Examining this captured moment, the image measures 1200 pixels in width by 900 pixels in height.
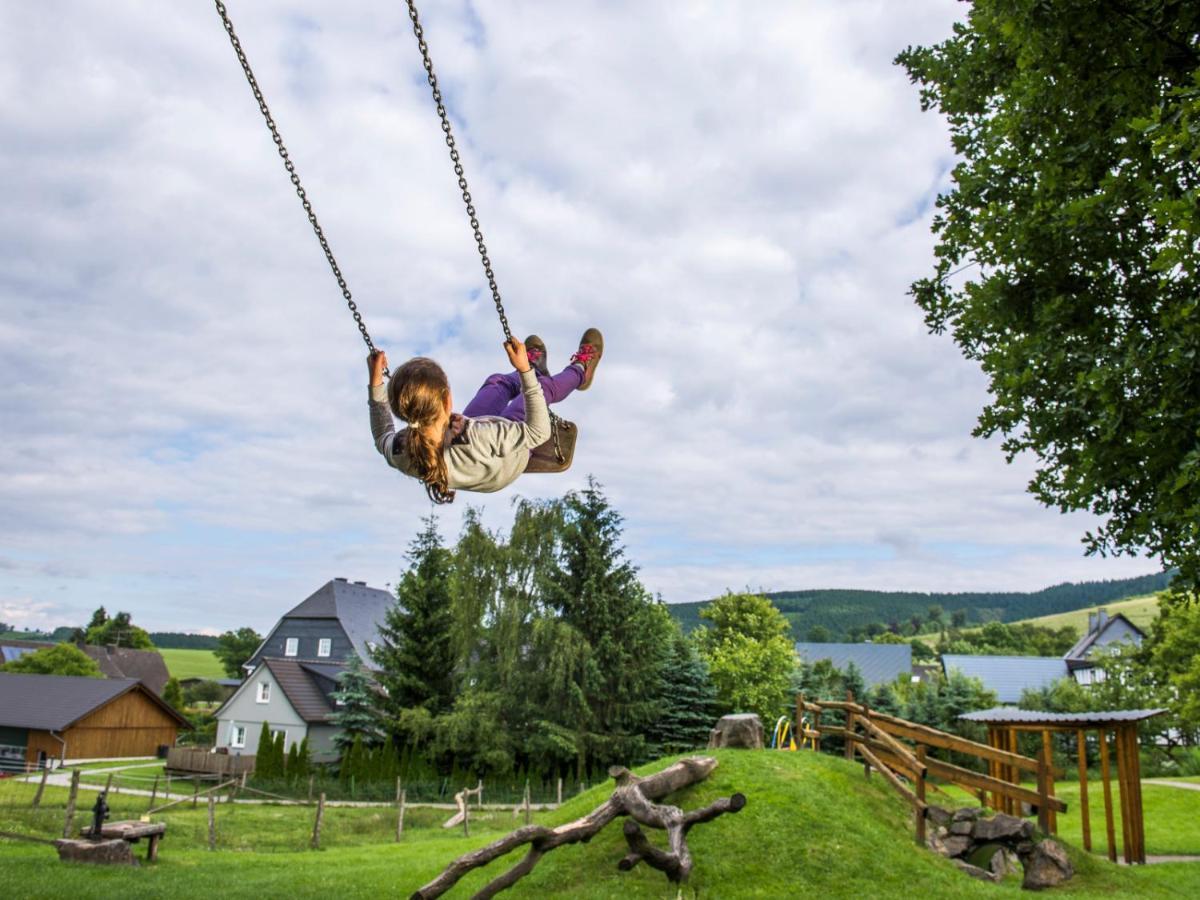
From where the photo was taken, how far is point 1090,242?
31.3 feet

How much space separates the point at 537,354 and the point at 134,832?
1419 centimetres

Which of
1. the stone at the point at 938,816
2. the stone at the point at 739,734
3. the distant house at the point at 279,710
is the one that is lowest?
the distant house at the point at 279,710

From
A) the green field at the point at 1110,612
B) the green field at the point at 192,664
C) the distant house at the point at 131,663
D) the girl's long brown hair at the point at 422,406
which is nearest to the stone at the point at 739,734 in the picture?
the girl's long brown hair at the point at 422,406

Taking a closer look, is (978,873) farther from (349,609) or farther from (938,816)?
(349,609)

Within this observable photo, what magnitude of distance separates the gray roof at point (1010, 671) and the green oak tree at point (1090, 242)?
49417 millimetres

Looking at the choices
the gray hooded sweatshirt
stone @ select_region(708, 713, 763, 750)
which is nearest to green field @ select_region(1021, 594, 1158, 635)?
stone @ select_region(708, 713, 763, 750)

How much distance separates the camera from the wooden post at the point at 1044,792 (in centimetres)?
1195

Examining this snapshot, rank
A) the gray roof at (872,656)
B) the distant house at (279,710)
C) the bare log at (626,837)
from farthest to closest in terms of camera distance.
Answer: the gray roof at (872,656) → the distant house at (279,710) → the bare log at (626,837)

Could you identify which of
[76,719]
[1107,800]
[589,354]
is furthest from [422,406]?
[76,719]

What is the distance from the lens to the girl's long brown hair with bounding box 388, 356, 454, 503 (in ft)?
15.5

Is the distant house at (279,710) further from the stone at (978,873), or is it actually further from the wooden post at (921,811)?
the stone at (978,873)

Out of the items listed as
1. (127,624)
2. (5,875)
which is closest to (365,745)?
(5,875)

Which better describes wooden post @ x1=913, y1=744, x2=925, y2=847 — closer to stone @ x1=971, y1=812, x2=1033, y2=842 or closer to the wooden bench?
stone @ x1=971, y1=812, x2=1033, y2=842

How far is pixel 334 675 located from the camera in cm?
4453
